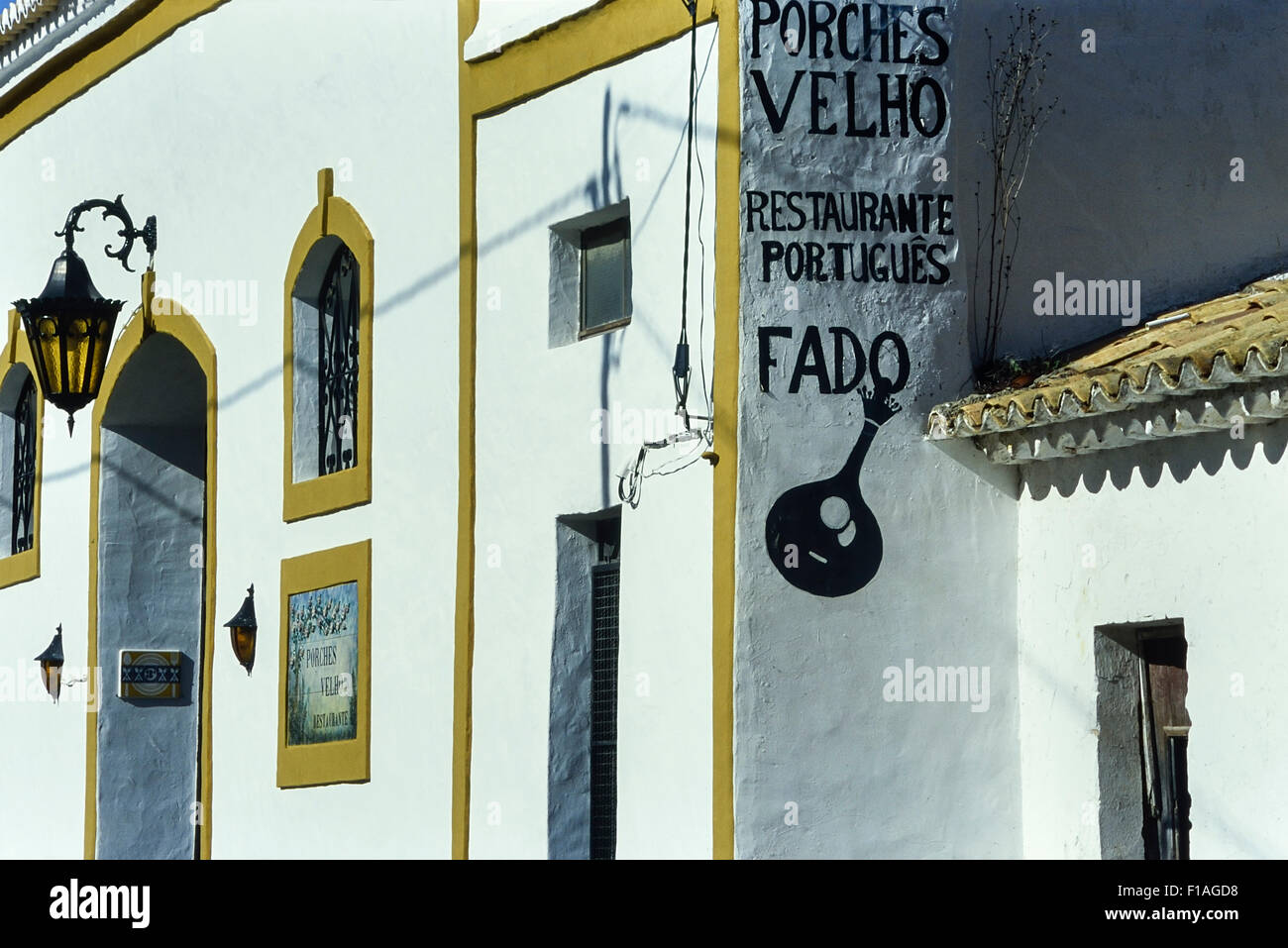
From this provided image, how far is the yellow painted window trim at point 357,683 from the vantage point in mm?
11492

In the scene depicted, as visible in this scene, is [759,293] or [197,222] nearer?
[759,293]

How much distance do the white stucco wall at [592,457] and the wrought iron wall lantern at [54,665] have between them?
5689 mm

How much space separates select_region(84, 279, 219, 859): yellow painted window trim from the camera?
13289 millimetres

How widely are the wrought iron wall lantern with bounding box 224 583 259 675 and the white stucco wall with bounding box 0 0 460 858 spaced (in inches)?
4.3

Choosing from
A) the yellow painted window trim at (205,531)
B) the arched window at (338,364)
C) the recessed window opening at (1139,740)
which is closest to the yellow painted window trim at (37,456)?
the yellow painted window trim at (205,531)

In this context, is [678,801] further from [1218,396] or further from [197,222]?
[197,222]

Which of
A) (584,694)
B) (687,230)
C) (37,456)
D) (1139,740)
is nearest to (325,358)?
(584,694)

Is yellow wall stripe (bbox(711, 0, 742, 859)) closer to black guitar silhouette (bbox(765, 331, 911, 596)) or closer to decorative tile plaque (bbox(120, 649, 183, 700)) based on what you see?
black guitar silhouette (bbox(765, 331, 911, 596))

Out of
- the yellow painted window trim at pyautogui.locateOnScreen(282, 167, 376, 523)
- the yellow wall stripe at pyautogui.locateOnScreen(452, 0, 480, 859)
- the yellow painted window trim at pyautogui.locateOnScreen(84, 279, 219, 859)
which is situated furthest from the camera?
the yellow painted window trim at pyautogui.locateOnScreen(84, 279, 219, 859)

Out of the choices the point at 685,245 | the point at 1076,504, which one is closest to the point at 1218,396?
the point at 1076,504

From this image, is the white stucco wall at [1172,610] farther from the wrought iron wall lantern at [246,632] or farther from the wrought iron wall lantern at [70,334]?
the wrought iron wall lantern at [246,632]

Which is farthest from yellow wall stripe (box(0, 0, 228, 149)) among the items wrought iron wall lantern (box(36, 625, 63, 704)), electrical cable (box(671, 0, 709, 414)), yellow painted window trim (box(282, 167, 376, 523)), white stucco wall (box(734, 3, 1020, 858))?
white stucco wall (box(734, 3, 1020, 858))

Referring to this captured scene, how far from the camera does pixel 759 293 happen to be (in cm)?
899
